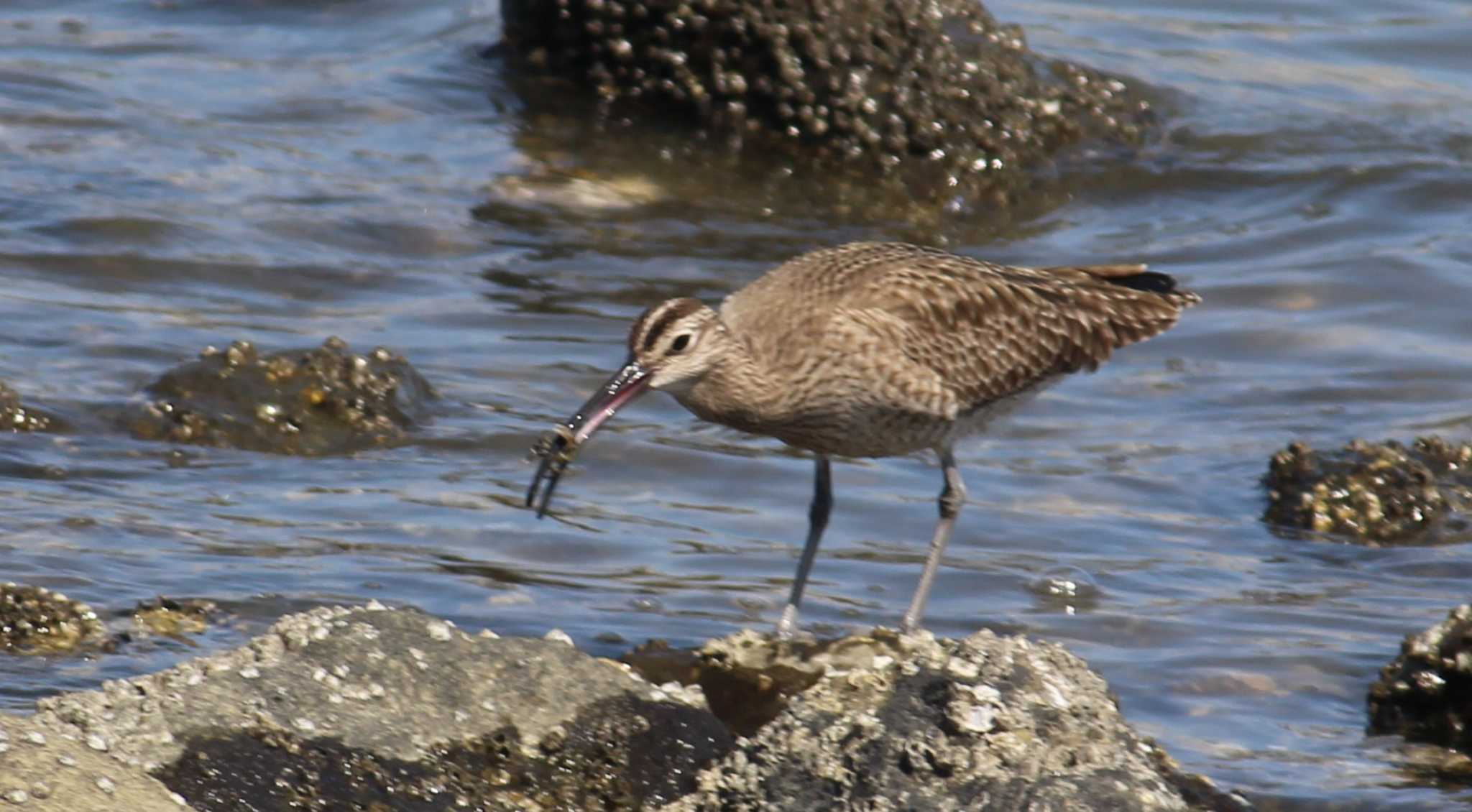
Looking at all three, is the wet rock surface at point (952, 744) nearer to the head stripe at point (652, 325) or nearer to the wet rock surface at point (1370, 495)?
the head stripe at point (652, 325)

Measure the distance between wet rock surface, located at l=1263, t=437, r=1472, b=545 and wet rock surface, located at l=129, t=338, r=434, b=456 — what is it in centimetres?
379

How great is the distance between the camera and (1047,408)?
10391 mm

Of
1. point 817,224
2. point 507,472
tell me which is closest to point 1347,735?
point 507,472

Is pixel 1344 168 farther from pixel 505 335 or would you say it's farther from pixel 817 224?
pixel 505 335

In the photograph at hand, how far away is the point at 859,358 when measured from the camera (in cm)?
747

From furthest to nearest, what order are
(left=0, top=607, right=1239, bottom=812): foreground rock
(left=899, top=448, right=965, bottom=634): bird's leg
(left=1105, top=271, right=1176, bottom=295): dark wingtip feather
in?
(left=1105, top=271, right=1176, bottom=295): dark wingtip feather < (left=899, top=448, right=965, bottom=634): bird's leg < (left=0, top=607, right=1239, bottom=812): foreground rock

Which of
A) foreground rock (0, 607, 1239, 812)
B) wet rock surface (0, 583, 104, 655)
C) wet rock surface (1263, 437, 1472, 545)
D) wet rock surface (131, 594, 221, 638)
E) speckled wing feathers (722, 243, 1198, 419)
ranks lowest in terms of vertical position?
wet rock surface (131, 594, 221, 638)

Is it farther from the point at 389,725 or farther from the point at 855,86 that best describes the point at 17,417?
the point at 855,86

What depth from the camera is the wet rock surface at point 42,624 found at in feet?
20.5

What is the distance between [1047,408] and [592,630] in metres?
3.91

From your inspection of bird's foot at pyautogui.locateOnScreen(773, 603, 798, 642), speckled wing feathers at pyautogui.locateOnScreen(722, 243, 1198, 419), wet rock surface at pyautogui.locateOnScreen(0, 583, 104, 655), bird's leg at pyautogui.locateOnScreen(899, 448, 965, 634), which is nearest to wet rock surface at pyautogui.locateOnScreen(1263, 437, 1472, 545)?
speckled wing feathers at pyautogui.locateOnScreen(722, 243, 1198, 419)

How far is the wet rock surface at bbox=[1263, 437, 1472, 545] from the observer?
876 centimetres

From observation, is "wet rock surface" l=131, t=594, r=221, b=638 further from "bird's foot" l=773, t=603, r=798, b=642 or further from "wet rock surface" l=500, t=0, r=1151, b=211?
"wet rock surface" l=500, t=0, r=1151, b=211

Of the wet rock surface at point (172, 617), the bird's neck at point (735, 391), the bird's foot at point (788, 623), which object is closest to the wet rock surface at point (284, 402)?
the wet rock surface at point (172, 617)
